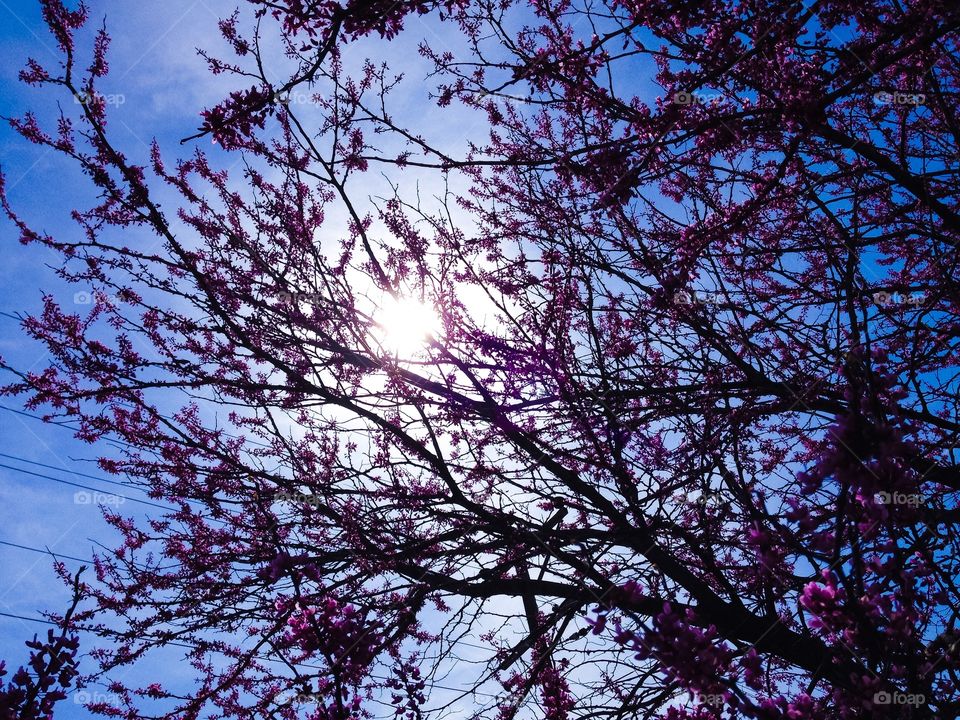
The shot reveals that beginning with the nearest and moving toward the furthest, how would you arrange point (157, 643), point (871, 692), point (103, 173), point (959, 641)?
point (871, 692), point (959, 641), point (103, 173), point (157, 643)

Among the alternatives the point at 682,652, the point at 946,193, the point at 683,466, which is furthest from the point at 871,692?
the point at 946,193

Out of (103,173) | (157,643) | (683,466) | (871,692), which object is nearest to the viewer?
(871,692)

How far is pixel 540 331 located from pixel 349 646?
90.4 inches

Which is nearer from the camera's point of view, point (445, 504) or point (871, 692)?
point (871, 692)

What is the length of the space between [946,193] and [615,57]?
3.05 meters

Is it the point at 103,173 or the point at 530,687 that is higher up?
the point at 103,173

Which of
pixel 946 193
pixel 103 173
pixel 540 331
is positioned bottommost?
pixel 540 331

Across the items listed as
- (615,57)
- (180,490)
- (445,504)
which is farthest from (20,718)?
(615,57)

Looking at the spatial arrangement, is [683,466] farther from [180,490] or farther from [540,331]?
[180,490]

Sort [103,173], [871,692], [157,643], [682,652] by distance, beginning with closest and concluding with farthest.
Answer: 1. [871,692]
2. [682,652]
3. [103,173]
4. [157,643]

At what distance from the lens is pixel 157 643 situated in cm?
438

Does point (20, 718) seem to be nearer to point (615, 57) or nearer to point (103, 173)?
point (103, 173)

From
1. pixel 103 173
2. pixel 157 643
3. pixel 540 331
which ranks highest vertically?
pixel 103 173

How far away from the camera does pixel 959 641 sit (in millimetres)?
2691
